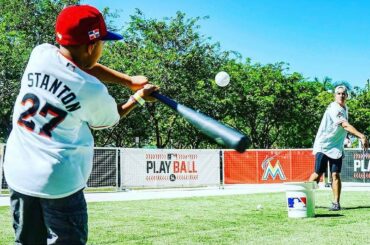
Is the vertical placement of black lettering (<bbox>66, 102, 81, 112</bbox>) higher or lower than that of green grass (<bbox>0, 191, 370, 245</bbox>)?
higher

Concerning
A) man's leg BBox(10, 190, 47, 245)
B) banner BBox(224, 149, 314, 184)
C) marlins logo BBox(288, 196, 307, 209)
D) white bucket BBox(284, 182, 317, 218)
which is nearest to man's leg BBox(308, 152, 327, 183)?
white bucket BBox(284, 182, 317, 218)

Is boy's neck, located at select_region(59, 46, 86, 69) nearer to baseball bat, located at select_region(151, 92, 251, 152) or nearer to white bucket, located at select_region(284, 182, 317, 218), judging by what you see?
baseball bat, located at select_region(151, 92, 251, 152)

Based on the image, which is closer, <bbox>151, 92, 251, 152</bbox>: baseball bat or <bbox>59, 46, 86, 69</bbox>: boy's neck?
<bbox>151, 92, 251, 152</bbox>: baseball bat

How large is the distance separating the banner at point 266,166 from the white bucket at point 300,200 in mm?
12566

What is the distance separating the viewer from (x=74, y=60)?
2.97 meters

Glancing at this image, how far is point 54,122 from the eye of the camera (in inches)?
112

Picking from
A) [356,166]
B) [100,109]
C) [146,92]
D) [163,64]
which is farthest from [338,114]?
[163,64]

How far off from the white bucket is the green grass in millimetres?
165

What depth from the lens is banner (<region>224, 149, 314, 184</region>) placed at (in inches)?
837

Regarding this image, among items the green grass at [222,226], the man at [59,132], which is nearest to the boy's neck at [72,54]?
the man at [59,132]

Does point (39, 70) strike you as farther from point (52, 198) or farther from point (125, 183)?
point (125, 183)

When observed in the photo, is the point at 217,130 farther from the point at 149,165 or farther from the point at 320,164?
the point at 149,165

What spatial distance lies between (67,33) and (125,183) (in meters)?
15.9

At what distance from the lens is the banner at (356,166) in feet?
72.5
